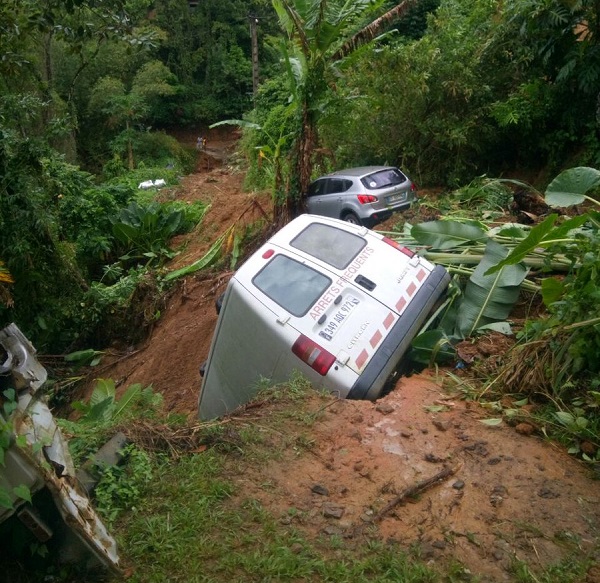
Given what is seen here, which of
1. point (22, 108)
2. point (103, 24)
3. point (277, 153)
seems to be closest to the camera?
point (103, 24)

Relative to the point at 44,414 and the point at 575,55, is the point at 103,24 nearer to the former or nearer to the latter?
the point at 44,414

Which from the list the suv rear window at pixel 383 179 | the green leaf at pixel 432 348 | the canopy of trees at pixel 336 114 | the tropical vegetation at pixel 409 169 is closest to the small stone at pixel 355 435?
the tropical vegetation at pixel 409 169

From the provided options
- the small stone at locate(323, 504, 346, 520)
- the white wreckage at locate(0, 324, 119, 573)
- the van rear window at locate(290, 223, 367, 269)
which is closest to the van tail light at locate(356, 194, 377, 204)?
the van rear window at locate(290, 223, 367, 269)

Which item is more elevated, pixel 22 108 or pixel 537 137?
pixel 22 108

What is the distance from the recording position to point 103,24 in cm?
604

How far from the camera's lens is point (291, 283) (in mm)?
5848

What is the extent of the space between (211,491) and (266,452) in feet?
1.74

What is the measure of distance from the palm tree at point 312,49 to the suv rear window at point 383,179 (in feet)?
3.92

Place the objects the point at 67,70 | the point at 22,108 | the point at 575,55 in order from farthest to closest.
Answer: the point at 67,70, the point at 575,55, the point at 22,108

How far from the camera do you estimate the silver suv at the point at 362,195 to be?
12867 millimetres

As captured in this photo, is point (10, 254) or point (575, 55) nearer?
point (10, 254)

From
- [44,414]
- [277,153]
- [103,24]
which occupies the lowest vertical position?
[277,153]

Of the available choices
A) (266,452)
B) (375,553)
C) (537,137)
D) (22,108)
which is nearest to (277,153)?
(22,108)

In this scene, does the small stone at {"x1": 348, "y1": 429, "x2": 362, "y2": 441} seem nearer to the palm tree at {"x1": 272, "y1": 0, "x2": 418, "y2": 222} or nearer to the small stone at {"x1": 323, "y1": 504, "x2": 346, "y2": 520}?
the small stone at {"x1": 323, "y1": 504, "x2": 346, "y2": 520}
